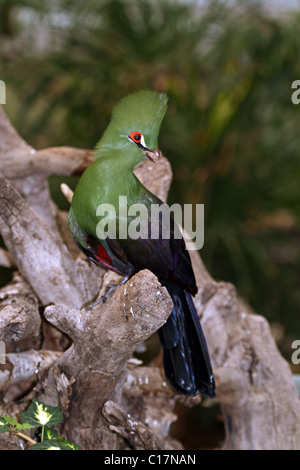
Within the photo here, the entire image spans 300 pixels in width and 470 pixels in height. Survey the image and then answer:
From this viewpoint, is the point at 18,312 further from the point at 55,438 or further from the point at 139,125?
the point at 139,125

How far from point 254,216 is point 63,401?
55.3 inches

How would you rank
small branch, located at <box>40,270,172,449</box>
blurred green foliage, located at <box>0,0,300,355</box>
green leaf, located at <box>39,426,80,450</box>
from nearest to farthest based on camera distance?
small branch, located at <box>40,270,172,449</box> < green leaf, located at <box>39,426,80,450</box> < blurred green foliage, located at <box>0,0,300,355</box>

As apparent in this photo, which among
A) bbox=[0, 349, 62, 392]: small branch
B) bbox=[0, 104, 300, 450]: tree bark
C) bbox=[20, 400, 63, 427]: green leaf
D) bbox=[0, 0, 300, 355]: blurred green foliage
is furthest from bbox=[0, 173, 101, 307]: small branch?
bbox=[0, 0, 300, 355]: blurred green foliage

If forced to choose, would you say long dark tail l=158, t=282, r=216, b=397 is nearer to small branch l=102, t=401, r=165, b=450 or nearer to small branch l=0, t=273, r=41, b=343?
small branch l=102, t=401, r=165, b=450

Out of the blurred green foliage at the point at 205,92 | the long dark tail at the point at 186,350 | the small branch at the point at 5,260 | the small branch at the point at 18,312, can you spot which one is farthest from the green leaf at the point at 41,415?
the blurred green foliage at the point at 205,92

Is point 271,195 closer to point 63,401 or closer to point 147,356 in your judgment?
point 147,356

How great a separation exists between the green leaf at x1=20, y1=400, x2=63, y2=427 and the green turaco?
267mm

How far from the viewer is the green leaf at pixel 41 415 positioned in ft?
3.13

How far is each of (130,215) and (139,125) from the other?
169 mm

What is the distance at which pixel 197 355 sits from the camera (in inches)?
41.3

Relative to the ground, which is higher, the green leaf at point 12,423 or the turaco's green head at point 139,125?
the turaco's green head at point 139,125

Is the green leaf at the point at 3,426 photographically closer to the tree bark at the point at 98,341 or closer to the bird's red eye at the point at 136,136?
the tree bark at the point at 98,341

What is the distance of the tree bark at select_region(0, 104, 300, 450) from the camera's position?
93cm

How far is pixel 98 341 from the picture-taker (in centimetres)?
94
